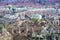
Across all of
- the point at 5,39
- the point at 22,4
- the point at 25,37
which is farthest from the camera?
the point at 22,4

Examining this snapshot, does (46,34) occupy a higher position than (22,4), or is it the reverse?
(46,34)

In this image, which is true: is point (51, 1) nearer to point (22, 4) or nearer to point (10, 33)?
point (22, 4)

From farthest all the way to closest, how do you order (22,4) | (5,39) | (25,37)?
1. (22,4)
2. (25,37)
3. (5,39)

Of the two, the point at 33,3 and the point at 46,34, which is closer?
the point at 46,34

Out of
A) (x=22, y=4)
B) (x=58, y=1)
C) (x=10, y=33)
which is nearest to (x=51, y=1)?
(x=58, y=1)

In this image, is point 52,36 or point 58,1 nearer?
point 52,36

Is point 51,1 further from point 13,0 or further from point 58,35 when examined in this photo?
point 58,35

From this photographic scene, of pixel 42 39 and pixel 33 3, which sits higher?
pixel 42 39

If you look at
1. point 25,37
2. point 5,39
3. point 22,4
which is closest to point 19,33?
point 25,37
